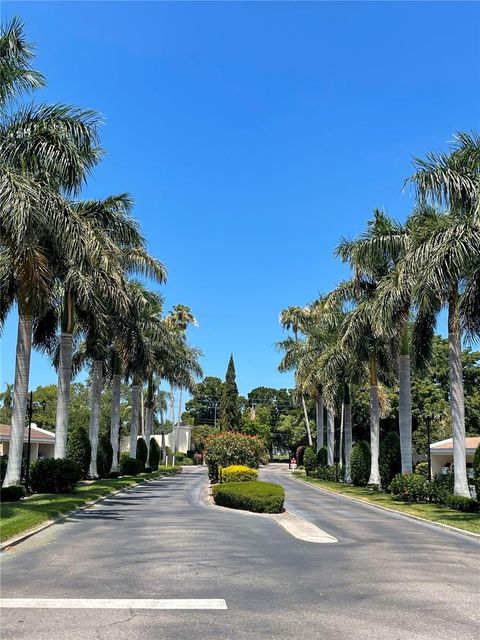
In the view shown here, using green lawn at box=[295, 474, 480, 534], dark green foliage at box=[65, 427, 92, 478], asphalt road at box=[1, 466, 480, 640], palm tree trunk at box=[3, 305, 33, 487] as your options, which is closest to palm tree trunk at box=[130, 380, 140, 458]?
dark green foliage at box=[65, 427, 92, 478]

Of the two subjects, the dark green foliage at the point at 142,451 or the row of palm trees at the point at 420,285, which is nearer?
the row of palm trees at the point at 420,285

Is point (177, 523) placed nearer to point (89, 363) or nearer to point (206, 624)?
point (206, 624)

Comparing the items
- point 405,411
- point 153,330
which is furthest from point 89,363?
point 405,411

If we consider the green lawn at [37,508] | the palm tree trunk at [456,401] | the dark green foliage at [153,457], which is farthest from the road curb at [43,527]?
the dark green foliage at [153,457]

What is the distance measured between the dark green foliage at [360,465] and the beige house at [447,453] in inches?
172

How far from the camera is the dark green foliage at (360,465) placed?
37.7 meters

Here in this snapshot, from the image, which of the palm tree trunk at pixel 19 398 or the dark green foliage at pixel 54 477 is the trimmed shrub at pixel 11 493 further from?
the dark green foliage at pixel 54 477

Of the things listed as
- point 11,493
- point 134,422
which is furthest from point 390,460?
point 11,493

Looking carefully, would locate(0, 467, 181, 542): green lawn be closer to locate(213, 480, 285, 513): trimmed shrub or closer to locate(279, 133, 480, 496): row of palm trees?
locate(213, 480, 285, 513): trimmed shrub

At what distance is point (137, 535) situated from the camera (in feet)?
45.5

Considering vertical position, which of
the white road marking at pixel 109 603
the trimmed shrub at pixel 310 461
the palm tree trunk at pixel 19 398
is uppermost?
the palm tree trunk at pixel 19 398

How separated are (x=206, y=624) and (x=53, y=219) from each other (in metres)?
13.2

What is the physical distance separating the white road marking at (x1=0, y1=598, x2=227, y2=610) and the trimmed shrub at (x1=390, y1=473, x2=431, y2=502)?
62.1 ft

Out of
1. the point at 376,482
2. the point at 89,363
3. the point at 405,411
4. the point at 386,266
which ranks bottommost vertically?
→ the point at 376,482
